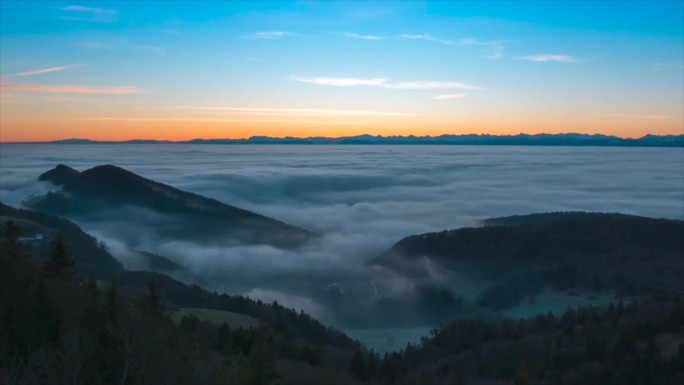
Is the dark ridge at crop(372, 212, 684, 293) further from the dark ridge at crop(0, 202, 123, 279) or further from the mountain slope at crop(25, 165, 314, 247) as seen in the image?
the dark ridge at crop(0, 202, 123, 279)

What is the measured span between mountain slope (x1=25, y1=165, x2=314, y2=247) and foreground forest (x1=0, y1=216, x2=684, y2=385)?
40.6m

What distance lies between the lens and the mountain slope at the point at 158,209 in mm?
88875

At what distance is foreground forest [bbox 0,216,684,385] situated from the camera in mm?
14625

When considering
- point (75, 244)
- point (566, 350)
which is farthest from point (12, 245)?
point (75, 244)

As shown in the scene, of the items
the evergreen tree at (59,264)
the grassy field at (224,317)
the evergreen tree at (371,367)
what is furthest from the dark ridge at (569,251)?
the evergreen tree at (59,264)

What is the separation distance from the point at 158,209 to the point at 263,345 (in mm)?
81474

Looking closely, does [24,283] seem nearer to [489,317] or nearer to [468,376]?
[468,376]

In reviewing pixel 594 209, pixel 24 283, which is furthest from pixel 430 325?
pixel 594 209

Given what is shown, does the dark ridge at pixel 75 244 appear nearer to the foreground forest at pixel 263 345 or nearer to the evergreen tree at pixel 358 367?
the foreground forest at pixel 263 345

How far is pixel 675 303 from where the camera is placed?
133ft

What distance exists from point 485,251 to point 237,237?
3284cm

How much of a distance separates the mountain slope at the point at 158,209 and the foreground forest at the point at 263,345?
4060 cm

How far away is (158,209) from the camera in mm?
98625

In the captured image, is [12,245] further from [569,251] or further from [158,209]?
[158,209]
